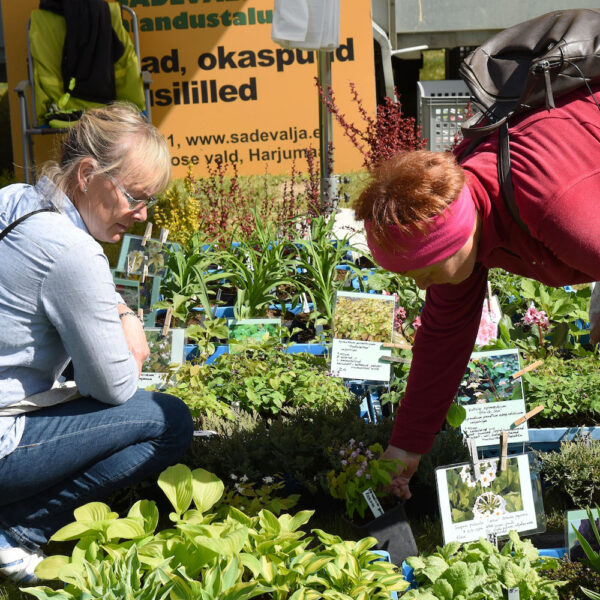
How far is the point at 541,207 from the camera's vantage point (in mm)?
1624

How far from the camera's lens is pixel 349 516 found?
2250 mm

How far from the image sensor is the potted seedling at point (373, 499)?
2.12 meters

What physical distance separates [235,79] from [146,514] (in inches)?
222

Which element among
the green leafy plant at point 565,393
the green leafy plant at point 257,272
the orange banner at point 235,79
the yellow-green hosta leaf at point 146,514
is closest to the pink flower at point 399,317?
the green leafy plant at point 565,393

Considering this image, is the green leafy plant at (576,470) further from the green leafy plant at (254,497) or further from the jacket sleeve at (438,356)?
the green leafy plant at (254,497)

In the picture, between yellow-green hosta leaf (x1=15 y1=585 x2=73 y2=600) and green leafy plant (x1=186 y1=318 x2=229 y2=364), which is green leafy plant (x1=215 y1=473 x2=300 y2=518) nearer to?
yellow-green hosta leaf (x1=15 y1=585 x2=73 y2=600)

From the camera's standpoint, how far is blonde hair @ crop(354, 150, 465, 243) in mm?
1639

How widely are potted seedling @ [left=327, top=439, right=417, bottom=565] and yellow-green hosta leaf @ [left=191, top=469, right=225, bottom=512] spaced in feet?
1.41

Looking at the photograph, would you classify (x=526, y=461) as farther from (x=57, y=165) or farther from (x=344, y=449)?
(x=57, y=165)

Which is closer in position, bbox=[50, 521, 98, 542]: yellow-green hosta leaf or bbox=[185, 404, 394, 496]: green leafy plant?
bbox=[50, 521, 98, 542]: yellow-green hosta leaf

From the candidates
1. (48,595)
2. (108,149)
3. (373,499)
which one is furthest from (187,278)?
(48,595)

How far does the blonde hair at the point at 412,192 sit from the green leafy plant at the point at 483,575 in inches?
31.9

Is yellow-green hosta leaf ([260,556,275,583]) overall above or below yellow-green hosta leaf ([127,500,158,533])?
below

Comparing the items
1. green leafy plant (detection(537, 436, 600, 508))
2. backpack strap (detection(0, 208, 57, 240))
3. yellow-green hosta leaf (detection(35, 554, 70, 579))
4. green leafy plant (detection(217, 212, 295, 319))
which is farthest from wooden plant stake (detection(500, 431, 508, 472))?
green leafy plant (detection(217, 212, 295, 319))
